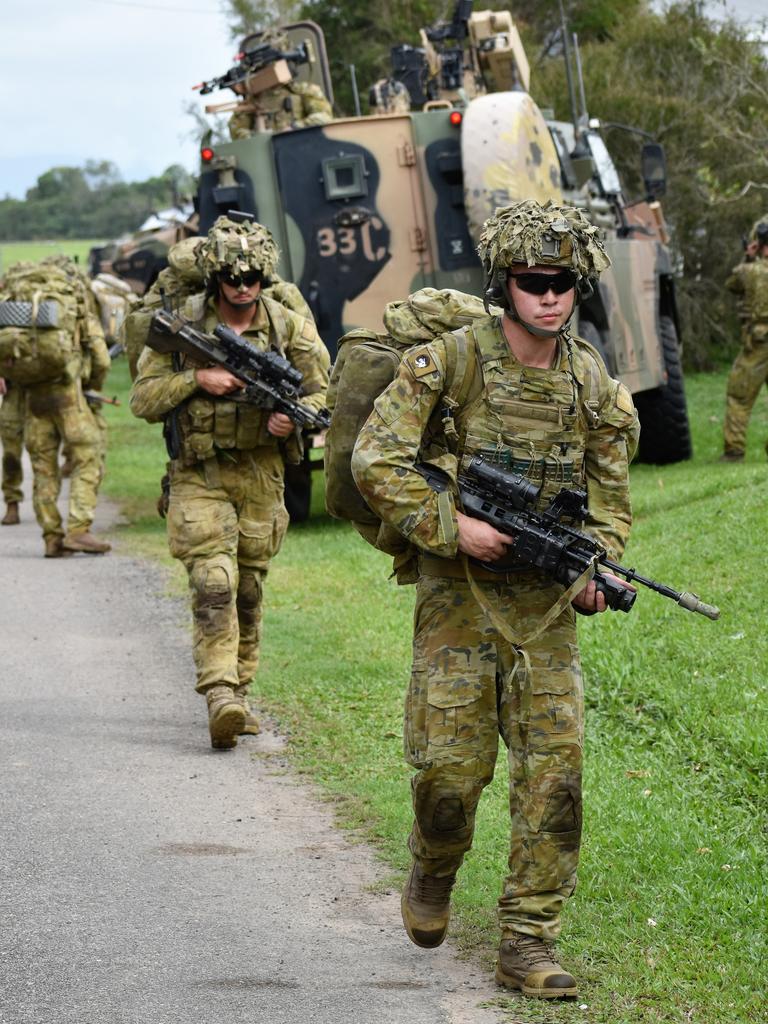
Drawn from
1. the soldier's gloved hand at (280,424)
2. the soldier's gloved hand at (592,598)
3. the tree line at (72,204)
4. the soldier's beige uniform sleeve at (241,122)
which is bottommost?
the tree line at (72,204)

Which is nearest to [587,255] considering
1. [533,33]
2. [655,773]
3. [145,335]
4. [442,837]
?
[442,837]

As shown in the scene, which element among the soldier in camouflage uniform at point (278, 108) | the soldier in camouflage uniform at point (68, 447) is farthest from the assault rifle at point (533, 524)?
the soldier in camouflage uniform at point (278, 108)

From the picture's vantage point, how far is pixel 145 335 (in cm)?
788

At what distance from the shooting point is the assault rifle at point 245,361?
297 inches

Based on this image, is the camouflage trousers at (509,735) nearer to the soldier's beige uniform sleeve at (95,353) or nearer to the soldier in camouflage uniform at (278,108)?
the soldier's beige uniform sleeve at (95,353)

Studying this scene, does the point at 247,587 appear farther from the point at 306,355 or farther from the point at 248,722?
the point at 306,355

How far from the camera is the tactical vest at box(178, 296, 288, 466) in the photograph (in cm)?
762

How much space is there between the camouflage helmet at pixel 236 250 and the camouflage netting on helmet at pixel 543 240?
253 cm

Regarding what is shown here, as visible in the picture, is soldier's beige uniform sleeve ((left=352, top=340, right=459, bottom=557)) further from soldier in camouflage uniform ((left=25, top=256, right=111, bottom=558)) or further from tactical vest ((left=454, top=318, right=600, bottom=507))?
soldier in camouflage uniform ((left=25, top=256, right=111, bottom=558))

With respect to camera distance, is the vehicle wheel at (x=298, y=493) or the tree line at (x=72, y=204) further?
the tree line at (x=72, y=204)

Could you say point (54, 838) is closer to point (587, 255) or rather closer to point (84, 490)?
point (587, 255)

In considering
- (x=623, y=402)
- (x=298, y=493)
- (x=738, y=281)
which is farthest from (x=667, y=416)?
(x=623, y=402)

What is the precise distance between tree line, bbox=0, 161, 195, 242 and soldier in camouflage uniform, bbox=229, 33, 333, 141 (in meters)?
124

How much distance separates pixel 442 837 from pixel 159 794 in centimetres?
224
